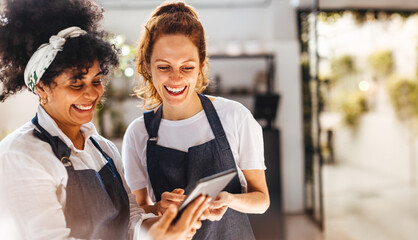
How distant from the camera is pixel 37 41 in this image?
36.7 inches

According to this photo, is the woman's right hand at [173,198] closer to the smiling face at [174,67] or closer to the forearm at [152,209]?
the forearm at [152,209]

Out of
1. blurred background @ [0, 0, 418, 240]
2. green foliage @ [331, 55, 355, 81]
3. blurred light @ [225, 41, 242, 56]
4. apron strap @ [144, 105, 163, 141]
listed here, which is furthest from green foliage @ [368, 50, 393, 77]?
apron strap @ [144, 105, 163, 141]

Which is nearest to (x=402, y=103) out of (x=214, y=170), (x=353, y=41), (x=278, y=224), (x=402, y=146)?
(x=402, y=146)

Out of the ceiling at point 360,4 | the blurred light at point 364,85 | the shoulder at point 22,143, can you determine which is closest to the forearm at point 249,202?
the shoulder at point 22,143

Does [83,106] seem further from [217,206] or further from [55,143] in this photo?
[217,206]

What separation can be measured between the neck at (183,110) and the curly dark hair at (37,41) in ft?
1.07

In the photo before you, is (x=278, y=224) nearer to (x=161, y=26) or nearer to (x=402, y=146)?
(x=161, y=26)

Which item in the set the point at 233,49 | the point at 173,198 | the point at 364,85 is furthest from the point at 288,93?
the point at 364,85

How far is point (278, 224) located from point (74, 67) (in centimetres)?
297

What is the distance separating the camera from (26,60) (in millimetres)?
938

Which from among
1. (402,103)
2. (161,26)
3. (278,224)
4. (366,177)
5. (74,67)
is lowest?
(366,177)

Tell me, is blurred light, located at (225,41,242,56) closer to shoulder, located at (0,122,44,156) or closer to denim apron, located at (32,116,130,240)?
denim apron, located at (32,116,130,240)

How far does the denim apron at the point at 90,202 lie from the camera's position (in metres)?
0.93

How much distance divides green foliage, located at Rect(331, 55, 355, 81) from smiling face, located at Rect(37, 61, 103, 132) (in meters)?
7.25
